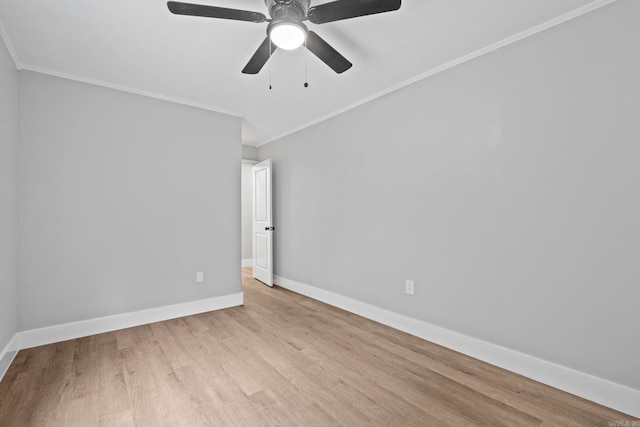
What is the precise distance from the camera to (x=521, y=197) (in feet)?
7.18

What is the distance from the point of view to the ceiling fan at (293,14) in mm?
1542

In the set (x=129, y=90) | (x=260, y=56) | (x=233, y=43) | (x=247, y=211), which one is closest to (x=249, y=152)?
(x=247, y=211)

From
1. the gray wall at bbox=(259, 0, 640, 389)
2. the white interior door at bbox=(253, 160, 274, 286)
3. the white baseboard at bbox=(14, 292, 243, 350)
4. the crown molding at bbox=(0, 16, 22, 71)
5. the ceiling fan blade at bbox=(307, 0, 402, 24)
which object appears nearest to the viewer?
the ceiling fan blade at bbox=(307, 0, 402, 24)

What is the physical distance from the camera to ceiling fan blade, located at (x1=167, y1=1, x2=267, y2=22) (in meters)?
1.54

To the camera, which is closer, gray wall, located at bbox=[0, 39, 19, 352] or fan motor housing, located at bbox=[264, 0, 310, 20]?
fan motor housing, located at bbox=[264, 0, 310, 20]

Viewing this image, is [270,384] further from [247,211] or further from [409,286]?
[247,211]

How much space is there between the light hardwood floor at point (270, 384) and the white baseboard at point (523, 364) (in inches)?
2.4

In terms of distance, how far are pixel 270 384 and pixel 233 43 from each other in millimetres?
2490

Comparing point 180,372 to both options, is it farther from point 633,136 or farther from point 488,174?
point 633,136

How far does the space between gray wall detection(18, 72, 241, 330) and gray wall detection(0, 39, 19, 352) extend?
0.33 feet

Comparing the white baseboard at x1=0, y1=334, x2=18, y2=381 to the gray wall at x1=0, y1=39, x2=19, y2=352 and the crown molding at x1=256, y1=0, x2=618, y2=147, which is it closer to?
the gray wall at x1=0, y1=39, x2=19, y2=352

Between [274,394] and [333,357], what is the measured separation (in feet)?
2.11

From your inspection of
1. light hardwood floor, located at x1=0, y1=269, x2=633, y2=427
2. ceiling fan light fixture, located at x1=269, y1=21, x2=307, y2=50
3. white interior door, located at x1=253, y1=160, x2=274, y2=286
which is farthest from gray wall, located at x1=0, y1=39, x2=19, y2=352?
white interior door, located at x1=253, y1=160, x2=274, y2=286

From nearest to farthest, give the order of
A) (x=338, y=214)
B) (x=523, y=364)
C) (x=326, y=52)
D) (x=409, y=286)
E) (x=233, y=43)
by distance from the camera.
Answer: (x=326, y=52) → (x=523, y=364) → (x=233, y=43) → (x=409, y=286) → (x=338, y=214)
